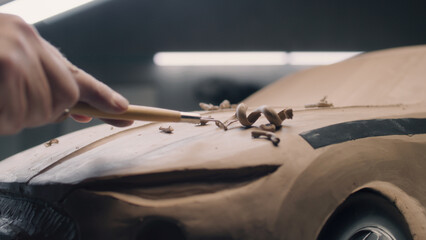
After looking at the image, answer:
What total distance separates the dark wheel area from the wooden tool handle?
0.55 meters

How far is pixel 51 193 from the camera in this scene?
0.88 metres

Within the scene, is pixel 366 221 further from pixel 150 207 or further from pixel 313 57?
pixel 313 57

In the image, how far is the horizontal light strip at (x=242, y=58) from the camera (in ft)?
10.8

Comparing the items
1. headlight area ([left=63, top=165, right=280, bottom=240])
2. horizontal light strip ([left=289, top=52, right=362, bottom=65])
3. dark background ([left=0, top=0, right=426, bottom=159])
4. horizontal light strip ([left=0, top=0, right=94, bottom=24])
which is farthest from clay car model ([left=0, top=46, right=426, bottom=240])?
horizontal light strip ([left=289, top=52, right=362, bottom=65])

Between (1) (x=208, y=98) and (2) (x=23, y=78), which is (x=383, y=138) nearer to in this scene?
(2) (x=23, y=78)

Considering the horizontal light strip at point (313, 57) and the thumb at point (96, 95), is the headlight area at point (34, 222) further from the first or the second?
the horizontal light strip at point (313, 57)

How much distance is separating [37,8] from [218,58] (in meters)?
1.69

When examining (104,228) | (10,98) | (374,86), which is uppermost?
(374,86)

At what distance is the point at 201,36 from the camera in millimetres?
3289

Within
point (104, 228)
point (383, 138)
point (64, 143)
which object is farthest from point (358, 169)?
point (64, 143)

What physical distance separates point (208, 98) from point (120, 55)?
0.90 m

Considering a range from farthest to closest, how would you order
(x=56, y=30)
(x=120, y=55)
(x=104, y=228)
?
(x=120, y=55) → (x=56, y=30) → (x=104, y=228)

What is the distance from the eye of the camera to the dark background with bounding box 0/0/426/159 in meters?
2.93

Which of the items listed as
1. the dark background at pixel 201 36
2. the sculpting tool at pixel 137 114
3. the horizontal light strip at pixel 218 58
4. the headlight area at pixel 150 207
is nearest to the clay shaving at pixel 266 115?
the sculpting tool at pixel 137 114
